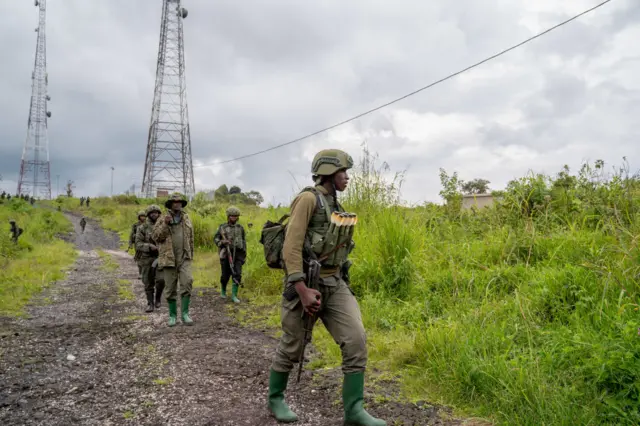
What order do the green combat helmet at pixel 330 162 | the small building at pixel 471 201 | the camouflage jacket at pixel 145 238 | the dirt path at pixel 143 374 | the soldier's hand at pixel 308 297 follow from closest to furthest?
the soldier's hand at pixel 308 297 → the green combat helmet at pixel 330 162 → the dirt path at pixel 143 374 → the camouflage jacket at pixel 145 238 → the small building at pixel 471 201

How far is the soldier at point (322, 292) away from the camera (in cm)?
335

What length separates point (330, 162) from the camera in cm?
356

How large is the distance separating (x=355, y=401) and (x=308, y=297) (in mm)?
824

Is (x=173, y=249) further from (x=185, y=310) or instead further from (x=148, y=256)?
(x=148, y=256)

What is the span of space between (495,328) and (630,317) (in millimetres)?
1086

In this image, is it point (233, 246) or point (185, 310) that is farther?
point (233, 246)

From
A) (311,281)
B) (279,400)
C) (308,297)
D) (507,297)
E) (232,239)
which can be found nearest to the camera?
(308,297)

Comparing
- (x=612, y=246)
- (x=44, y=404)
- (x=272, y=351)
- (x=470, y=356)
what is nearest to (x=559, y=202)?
(x=612, y=246)

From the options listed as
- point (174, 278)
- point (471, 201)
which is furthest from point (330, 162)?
point (471, 201)

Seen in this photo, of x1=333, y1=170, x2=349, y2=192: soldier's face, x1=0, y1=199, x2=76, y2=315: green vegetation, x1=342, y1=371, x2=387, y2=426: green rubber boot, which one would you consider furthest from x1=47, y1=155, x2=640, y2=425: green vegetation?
x1=0, y1=199, x2=76, y2=315: green vegetation

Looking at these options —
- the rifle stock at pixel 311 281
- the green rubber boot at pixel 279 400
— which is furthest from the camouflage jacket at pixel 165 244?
the rifle stock at pixel 311 281

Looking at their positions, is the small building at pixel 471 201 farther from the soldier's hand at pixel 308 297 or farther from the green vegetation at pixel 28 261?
the green vegetation at pixel 28 261

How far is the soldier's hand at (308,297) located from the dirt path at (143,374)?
3.32ft

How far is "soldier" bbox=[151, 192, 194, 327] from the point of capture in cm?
691
